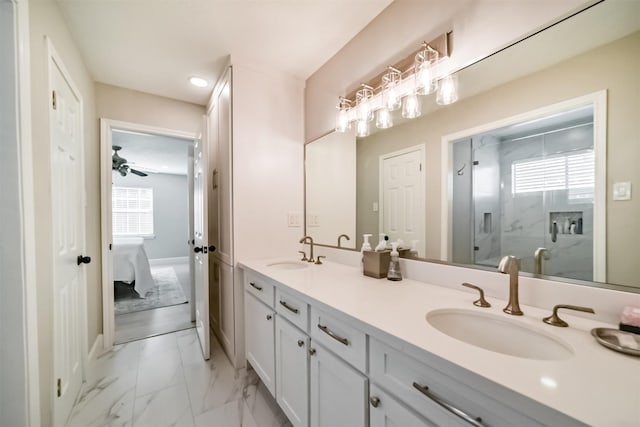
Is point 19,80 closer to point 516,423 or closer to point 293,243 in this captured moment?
point 293,243

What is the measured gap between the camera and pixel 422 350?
2.14 feet

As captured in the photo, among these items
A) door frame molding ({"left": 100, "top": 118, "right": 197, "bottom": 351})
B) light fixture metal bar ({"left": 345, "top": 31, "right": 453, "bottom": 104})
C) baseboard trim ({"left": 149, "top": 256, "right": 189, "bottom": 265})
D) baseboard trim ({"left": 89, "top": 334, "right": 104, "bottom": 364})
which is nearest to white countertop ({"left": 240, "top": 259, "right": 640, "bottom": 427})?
light fixture metal bar ({"left": 345, "top": 31, "right": 453, "bottom": 104})

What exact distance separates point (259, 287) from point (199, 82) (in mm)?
1989

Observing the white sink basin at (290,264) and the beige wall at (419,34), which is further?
the white sink basin at (290,264)

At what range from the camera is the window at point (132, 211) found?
5.94 meters

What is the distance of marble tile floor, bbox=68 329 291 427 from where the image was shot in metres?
1.48

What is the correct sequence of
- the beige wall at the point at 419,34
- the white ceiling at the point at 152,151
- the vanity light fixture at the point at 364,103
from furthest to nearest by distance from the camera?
1. the white ceiling at the point at 152,151
2. the vanity light fixture at the point at 364,103
3. the beige wall at the point at 419,34

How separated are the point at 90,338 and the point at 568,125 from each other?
3.21m

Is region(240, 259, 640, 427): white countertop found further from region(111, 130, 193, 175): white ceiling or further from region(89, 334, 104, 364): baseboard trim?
region(111, 130, 193, 175): white ceiling

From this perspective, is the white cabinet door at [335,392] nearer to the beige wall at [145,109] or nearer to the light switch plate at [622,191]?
the light switch plate at [622,191]

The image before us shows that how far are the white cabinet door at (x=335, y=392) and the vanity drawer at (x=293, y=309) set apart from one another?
0.38 feet

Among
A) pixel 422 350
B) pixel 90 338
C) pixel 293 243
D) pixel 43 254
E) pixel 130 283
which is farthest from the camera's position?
pixel 130 283

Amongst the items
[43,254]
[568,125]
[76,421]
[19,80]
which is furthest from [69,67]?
[568,125]

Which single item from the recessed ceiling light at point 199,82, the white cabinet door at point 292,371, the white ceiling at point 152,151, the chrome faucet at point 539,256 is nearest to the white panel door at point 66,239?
the recessed ceiling light at point 199,82
